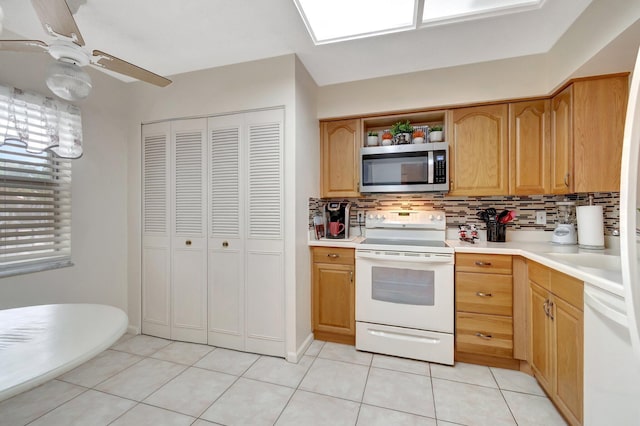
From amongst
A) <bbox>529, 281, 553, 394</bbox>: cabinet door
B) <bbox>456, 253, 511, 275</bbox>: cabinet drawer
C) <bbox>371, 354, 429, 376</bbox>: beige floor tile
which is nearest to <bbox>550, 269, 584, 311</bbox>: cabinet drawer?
<bbox>529, 281, 553, 394</bbox>: cabinet door

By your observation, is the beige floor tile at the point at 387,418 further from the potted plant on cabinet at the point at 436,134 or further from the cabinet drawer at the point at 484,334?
the potted plant on cabinet at the point at 436,134

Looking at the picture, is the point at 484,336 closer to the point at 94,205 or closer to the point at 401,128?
the point at 401,128

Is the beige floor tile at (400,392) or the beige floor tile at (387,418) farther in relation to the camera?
the beige floor tile at (400,392)

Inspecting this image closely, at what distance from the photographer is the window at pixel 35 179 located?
1.79 m

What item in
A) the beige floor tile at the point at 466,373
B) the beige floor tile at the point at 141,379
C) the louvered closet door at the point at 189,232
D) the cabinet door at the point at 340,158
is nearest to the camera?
the beige floor tile at the point at 141,379

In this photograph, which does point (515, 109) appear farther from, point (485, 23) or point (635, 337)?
point (635, 337)

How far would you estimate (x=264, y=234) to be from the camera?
87.2 inches

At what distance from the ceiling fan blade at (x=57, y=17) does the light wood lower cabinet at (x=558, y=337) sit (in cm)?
259

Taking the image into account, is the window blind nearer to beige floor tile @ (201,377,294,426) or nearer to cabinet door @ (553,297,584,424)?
A: beige floor tile @ (201,377,294,426)

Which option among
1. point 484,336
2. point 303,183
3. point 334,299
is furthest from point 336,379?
point 303,183

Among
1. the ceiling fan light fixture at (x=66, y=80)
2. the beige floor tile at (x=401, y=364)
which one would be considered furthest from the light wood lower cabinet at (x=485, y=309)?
the ceiling fan light fixture at (x=66, y=80)

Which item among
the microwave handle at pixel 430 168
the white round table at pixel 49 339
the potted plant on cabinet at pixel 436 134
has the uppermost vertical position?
the potted plant on cabinet at pixel 436 134

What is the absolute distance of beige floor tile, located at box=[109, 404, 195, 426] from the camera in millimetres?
Result: 1504

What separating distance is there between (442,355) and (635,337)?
1.61 metres
